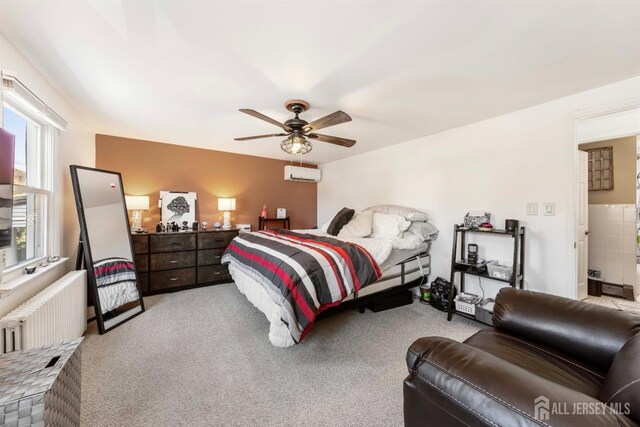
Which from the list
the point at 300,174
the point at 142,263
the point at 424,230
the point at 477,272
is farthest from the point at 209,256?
the point at 477,272

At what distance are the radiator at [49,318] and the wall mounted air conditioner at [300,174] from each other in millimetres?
3389

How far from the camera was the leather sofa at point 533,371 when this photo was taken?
685 millimetres

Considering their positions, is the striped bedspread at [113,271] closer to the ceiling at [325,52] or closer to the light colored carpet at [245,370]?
the light colored carpet at [245,370]

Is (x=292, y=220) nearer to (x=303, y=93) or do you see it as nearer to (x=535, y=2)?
(x=303, y=93)

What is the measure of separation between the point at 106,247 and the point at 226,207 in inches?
71.2

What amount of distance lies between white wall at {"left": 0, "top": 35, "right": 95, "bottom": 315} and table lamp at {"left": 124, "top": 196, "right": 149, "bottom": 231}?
0.69 meters

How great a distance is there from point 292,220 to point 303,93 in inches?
134

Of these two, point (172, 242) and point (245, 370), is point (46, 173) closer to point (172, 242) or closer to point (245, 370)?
point (172, 242)

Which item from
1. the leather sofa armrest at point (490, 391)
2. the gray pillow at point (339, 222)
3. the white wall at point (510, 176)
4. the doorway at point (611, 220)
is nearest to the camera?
the leather sofa armrest at point (490, 391)

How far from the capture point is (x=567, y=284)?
7.81ft

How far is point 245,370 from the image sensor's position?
189cm

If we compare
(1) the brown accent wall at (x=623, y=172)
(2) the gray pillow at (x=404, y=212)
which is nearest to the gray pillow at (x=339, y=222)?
(2) the gray pillow at (x=404, y=212)

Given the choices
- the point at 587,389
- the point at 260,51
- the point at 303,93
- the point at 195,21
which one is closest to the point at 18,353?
the point at 195,21

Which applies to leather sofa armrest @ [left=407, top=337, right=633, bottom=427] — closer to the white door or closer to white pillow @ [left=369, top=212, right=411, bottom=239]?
white pillow @ [left=369, top=212, right=411, bottom=239]
